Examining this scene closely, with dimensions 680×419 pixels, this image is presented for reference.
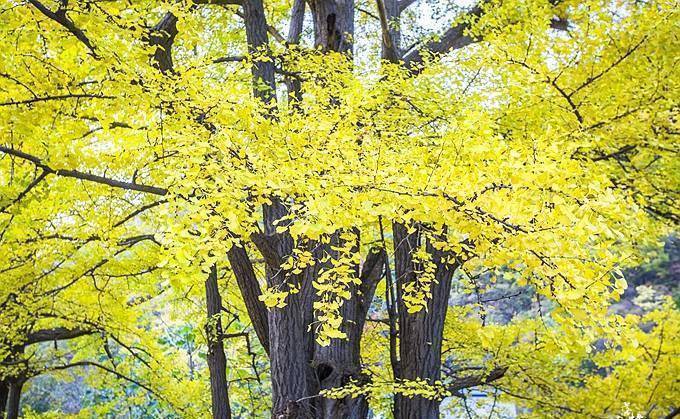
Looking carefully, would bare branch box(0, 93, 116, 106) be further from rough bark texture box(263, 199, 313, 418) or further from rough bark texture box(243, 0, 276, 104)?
rough bark texture box(243, 0, 276, 104)

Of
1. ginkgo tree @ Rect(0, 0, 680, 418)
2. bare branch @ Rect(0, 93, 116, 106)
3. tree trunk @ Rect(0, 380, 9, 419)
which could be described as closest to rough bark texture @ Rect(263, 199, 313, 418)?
ginkgo tree @ Rect(0, 0, 680, 418)

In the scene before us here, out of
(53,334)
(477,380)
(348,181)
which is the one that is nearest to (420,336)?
(477,380)

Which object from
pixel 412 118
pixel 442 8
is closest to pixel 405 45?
pixel 442 8

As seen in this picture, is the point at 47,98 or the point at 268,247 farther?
the point at 268,247

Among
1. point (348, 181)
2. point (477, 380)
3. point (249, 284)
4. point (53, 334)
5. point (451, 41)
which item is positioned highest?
point (451, 41)

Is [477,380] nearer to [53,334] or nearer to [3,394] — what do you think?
[53,334]

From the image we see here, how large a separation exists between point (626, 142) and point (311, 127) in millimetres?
2305

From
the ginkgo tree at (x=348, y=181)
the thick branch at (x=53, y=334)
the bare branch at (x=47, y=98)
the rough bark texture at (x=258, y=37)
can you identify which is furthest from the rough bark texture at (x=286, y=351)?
the thick branch at (x=53, y=334)

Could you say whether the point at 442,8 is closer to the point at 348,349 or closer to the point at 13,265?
the point at 348,349

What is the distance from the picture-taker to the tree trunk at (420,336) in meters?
4.74

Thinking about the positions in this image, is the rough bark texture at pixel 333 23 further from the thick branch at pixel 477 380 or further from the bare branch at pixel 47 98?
the thick branch at pixel 477 380

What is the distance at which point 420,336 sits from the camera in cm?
482

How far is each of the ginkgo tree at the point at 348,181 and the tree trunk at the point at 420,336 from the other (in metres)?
0.02

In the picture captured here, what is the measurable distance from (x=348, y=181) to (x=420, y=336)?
279 centimetres
